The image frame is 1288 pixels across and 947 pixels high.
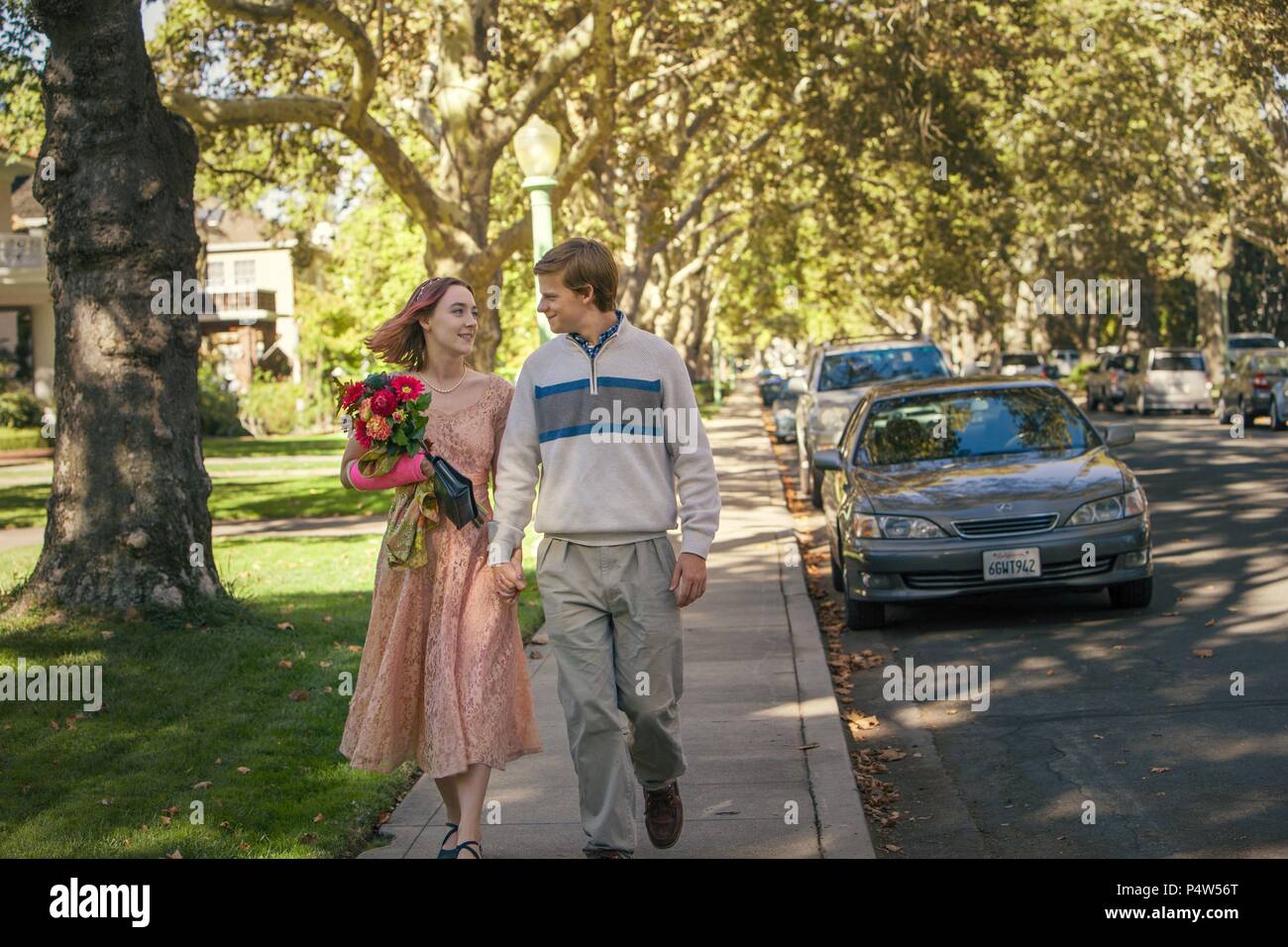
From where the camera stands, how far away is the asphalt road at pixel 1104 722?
5.93 metres

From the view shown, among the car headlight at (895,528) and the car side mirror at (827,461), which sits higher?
the car side mirror at (827,461)

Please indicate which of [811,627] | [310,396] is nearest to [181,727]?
[811,627]

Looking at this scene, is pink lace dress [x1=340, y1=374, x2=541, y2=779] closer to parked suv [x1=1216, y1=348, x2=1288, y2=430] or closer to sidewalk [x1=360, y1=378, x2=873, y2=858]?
sidewalk [x1=360, y1=378, x2=873, y2=858]

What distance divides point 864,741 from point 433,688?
9.78 ft


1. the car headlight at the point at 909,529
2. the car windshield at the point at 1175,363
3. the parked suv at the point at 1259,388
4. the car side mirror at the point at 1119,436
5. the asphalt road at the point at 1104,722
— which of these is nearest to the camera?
the asphalt road at the point at 1104,722

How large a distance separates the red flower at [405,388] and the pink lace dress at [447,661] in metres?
0.21

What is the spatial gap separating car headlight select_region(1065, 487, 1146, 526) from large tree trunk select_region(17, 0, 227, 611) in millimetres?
5647

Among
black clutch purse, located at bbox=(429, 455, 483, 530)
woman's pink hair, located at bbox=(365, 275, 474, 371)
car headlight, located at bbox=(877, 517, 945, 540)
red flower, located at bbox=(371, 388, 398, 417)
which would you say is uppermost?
woman's pink hair, located at bbox=(365, 275, 474, 371)

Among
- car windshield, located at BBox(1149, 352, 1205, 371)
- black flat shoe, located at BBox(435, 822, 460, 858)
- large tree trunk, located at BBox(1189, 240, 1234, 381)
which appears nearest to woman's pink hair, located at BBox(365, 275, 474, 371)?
black flat shoe, located at BBox(435, 822, 460, 858)

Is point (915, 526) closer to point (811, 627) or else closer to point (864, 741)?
point (811, 627)

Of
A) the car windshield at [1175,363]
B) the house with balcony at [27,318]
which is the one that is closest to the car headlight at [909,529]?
the house with balcony at [27,318]

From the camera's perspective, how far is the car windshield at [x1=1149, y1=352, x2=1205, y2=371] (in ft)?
133

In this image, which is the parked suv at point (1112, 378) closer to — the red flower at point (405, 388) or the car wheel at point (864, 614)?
the car wheel at point (864, 614)

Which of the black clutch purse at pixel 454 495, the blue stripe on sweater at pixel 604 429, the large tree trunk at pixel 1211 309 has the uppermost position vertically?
the large tree trunk at pixel 1211 309
